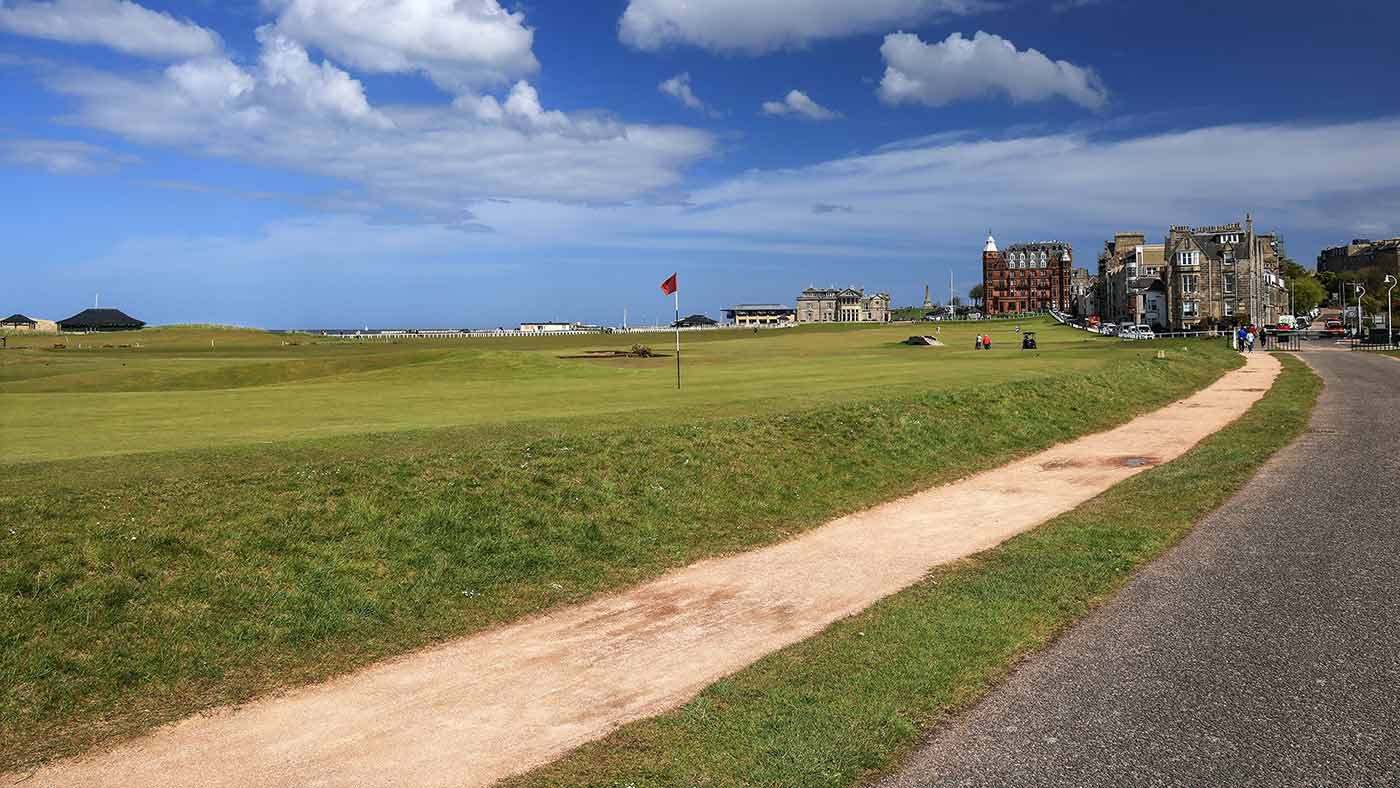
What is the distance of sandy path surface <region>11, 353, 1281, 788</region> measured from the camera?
8.11 m

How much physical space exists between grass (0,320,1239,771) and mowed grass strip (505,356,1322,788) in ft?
12.8

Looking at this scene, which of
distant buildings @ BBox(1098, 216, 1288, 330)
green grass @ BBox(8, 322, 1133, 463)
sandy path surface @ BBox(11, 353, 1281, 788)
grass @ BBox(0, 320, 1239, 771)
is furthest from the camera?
distant buildings @ BBox(1098, 216, 1288, 330)

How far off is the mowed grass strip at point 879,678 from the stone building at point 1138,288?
455 feet

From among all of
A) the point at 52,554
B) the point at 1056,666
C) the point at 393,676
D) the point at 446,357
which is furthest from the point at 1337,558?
the point at 446,357

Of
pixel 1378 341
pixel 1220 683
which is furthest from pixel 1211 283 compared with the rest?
pixel 1220 683

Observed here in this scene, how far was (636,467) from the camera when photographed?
18.5 m

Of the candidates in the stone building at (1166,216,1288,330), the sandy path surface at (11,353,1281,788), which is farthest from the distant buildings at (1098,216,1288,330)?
the sandy path surface at (11,353,1281,788)

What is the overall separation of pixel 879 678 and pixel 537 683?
3370mm

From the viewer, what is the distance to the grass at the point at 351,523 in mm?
10305

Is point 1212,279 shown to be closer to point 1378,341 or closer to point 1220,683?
point 1378,341

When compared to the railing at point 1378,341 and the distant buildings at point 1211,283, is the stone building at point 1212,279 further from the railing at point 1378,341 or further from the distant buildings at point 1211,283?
the railing at point 1378,341

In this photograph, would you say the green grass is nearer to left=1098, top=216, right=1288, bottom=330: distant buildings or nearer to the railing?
the railing

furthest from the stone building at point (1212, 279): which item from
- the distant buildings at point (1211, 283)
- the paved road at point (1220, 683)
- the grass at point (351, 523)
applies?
the paved road at point (1220, 683)

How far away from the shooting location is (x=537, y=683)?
9.92 m
